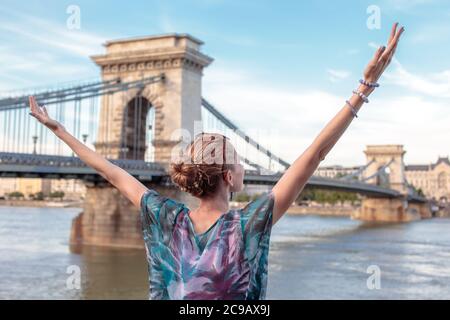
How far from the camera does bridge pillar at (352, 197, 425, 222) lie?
49594 mm

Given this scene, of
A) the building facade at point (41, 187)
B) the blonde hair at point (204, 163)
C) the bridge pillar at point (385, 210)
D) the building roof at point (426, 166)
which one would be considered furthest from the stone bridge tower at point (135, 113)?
the building roof at point (426, 166)

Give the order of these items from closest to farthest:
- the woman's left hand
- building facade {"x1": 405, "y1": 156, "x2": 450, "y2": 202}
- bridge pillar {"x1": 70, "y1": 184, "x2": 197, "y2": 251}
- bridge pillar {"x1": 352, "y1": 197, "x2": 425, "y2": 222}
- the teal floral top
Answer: the teal floral top → the woman's left hand → bridge pillar {"x1": 70, "y1": 184, "x2": 197, "y2": 251} → bridge pillar {"x1": 352, "y1": 197, "x2": 425, "y2": 222} → building facade {"x1": 405, "y1": 156, "x2": 450, "y2": 202}

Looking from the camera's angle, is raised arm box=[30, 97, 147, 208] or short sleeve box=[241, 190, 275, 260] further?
raised arm box=[30, 97, 147, 208]

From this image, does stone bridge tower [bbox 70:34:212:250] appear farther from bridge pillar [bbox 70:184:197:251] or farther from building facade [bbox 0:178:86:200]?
building facade [bbox 0:178:86:200]

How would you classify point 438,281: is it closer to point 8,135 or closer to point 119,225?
point 119,225

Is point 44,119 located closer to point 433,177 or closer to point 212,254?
point 212,254

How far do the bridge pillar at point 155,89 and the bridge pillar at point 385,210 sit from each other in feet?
94.0

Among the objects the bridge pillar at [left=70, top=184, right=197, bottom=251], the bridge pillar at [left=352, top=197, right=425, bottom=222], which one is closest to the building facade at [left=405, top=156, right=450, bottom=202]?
the bridge pillar at [left=352, top=197, right=425, bottom=222]

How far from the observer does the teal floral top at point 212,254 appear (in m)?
1.26

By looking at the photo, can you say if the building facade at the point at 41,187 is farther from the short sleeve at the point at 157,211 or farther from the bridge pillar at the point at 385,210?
the short sleeve at the point at 157,211

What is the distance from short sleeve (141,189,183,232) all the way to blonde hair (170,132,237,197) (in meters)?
0.05

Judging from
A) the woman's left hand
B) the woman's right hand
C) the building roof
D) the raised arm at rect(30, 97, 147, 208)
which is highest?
the building roof

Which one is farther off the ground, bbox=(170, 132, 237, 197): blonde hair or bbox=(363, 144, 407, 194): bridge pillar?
bbox=(363, 144, 407, 194): bridge pillar
